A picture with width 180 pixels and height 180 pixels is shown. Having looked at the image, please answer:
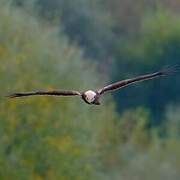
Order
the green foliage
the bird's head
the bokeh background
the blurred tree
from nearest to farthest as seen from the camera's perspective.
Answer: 1. the bird's head
2. the green foliage
3. the bokeh background
4. the blurred tree

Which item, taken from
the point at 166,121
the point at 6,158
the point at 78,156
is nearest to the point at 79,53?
the point at 78,156

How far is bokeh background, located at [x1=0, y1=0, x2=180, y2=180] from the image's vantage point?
28.5m

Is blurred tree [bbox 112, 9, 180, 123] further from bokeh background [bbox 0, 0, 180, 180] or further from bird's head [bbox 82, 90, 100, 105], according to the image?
bird's head [bbox 82, 90, 100, 105]

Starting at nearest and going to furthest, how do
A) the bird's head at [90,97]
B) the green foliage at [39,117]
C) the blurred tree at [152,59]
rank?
the bird's head at [90,97] < the green foliage at [39,117] < the blurred tree at [152,59]

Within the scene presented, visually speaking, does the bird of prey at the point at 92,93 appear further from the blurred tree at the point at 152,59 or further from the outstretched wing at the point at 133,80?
the blurred tree at the point at 152,59

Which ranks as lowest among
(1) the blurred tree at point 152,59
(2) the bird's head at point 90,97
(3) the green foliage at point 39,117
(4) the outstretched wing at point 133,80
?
(2) the bird's head at point 90,97

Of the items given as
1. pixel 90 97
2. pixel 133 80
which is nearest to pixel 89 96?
pixel 90 97

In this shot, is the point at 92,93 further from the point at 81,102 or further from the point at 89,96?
the point at 81,102

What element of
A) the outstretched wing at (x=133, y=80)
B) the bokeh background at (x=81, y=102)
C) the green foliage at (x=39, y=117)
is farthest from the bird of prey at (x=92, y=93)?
the green foliage at (x=39, y=117)

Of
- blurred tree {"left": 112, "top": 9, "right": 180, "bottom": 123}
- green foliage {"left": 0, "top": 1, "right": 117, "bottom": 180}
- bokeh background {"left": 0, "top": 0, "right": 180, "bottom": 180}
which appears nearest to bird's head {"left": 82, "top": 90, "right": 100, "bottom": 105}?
bokeh background {"left": 0, "top": 0, "right": 180, "bottom": 180}

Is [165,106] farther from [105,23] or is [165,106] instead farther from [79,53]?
[79,53]

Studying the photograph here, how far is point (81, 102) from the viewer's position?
30.7m

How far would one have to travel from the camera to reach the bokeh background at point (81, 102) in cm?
2852

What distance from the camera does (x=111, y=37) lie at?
60.4 metres
